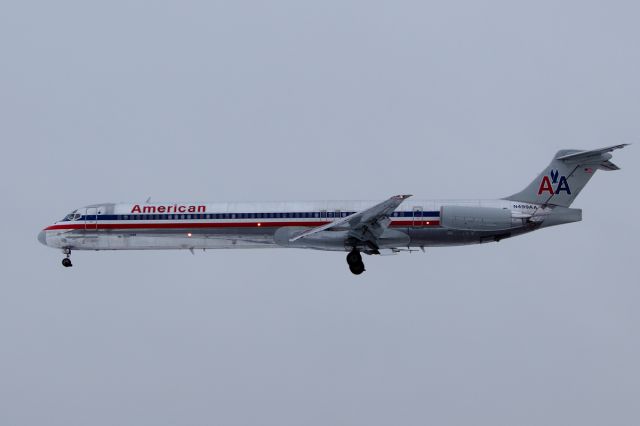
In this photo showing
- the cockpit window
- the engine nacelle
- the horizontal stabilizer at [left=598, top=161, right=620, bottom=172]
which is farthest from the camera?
the cockpit window

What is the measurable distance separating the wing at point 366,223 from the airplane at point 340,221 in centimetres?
5

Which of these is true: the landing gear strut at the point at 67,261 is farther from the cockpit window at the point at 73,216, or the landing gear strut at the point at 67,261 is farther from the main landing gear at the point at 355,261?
the main landing gear at the point at 355,261

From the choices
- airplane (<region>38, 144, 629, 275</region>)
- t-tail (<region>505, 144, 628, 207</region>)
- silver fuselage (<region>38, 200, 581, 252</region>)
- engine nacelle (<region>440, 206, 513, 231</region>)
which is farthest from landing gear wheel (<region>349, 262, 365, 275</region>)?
t-tail (<region>505, 144, 628, 207</region>)

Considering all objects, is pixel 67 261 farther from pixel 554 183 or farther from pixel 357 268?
pixel 554 183

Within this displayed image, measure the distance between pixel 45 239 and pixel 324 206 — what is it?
15.3 m

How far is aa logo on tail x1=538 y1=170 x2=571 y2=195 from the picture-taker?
57812mm

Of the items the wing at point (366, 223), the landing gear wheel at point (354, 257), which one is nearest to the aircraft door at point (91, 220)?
the wing at point (366, 223)

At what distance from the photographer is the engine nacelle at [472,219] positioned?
183 ft

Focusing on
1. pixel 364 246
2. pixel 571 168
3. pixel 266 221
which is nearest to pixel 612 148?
pixel 571 168

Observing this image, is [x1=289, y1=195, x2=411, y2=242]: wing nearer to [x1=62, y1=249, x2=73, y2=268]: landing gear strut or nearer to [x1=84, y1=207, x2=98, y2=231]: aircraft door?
[x1=84, y1=207, x2=98, y2=231]: aircraft door

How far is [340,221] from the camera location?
55.0m

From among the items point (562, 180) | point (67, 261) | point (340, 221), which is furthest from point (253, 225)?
point (562, 180)

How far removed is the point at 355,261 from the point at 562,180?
1116 cm

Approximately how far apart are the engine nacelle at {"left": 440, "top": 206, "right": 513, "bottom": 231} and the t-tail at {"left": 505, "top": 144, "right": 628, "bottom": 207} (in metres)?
2.55
